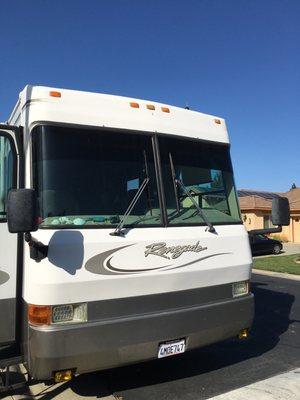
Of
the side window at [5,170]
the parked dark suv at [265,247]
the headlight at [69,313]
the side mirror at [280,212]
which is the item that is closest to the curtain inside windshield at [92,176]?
the side window at [5,170]

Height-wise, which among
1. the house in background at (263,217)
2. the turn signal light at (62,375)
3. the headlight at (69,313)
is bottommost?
the turn signal light at (62,375)

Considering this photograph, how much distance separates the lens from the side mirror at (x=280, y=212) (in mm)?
5664

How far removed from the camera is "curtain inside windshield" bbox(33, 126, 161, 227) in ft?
14.3

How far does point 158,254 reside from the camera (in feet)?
15.1

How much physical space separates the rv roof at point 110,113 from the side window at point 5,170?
304mm

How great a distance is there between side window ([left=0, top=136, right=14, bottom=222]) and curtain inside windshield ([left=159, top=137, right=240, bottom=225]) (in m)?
1.55

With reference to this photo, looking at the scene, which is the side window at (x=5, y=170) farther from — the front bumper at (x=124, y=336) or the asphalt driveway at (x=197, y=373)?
the asphalt driveway at (x=197, y=373)

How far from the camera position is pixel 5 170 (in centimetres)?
472

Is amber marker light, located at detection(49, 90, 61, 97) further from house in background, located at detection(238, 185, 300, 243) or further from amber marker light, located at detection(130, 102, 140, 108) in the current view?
house in background, located at detection(238, 185, 300, 243)

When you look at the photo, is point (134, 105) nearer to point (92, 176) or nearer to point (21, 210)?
point (92, 176)

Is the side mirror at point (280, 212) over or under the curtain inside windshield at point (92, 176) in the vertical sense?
under

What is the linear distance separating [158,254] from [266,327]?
4139 millimetres

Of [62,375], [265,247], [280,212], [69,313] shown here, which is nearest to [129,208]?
[69,313]

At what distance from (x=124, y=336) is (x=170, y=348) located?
58 centimetres
